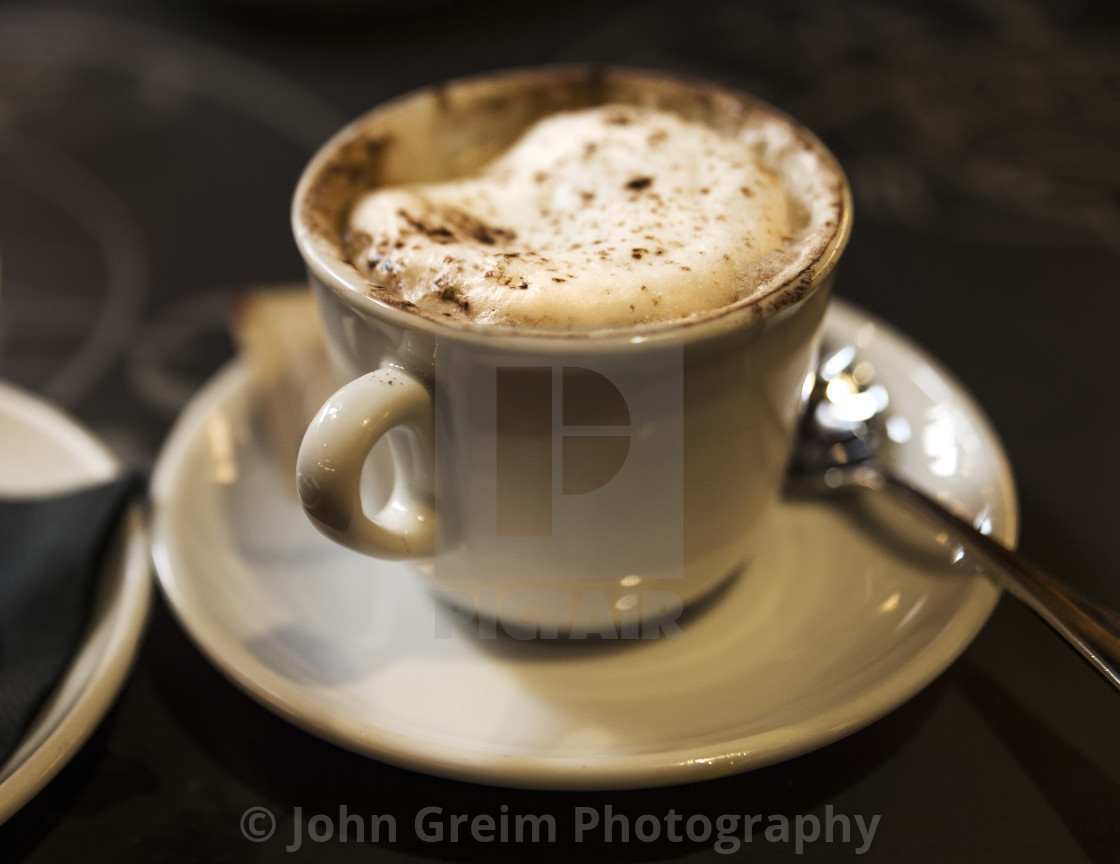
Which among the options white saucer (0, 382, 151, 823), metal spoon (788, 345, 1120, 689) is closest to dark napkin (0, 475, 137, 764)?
white saucer (0, 382, 151, 823)

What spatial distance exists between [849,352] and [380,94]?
2.83 ft

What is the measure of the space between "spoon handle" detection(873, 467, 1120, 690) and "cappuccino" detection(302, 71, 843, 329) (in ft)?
0.77

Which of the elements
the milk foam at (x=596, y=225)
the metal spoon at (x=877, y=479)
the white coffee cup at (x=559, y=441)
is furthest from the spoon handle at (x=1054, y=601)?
the milk foam at (x=596, y=225)

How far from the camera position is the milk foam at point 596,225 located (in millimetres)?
509

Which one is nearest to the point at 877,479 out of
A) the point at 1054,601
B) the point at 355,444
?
the point at 1054,601

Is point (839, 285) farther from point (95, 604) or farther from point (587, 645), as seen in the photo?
point (95, 604)

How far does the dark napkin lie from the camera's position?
567mm

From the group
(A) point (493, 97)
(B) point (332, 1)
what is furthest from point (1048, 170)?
(B) point (332, 1)

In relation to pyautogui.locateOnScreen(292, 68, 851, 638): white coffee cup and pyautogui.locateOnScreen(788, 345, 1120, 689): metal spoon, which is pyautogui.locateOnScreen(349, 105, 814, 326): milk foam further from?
pyautogui.locateOnScreen(788, 345, 1120, 689): metal spoon

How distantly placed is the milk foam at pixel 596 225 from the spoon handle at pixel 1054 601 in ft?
0.79

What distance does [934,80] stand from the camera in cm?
131

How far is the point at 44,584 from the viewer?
63cm

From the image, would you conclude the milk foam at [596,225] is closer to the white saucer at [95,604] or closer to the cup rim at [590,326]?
the cup rim at [590,326]

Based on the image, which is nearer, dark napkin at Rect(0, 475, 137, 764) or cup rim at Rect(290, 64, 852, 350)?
cup rim at Rect(290, 64, 852, 350)
